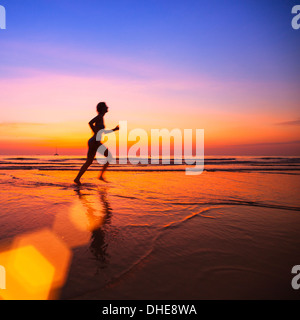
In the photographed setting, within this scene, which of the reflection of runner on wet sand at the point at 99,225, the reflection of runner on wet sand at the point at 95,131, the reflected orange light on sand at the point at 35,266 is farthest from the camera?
the reflection of runner on wet sand at the point at 95,131

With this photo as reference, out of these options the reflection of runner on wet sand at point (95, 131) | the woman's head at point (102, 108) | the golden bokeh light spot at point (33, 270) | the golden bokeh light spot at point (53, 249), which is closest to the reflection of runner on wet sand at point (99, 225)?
the golden bokeh light spot at point (53, 249)

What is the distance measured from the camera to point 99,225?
9.08 ft

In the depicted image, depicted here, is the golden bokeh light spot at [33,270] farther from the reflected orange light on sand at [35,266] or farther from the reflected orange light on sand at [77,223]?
the reflected orange light on sand at [77,223]

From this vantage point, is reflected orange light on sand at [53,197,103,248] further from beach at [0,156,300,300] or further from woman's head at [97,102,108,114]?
woman's head at [97,102,108,114]

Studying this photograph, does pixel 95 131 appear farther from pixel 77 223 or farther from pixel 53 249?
pixel 53 249

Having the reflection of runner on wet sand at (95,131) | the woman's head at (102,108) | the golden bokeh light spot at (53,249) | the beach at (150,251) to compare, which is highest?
the woman's head at (102,108)

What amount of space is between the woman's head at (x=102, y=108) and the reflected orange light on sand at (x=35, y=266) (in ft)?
17.2

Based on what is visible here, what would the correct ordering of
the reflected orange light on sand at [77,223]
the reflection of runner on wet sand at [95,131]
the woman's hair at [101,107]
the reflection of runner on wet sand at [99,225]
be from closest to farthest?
the reflection of runner on wet sand at [99,225]
the reflected orange light on sand at [77,223]
the reflection of runner on wet sand at [95,131]
the woman's hair at [101,107]

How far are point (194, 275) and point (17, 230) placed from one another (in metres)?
2.19

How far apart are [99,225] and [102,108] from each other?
4990 mm

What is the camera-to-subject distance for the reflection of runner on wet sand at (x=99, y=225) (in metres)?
1.98

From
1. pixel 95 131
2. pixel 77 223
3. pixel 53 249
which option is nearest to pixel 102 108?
pixel 95 131

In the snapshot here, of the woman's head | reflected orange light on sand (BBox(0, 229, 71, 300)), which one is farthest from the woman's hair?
reflected orange light on sand (BBox(0, 229, 71, 300))
